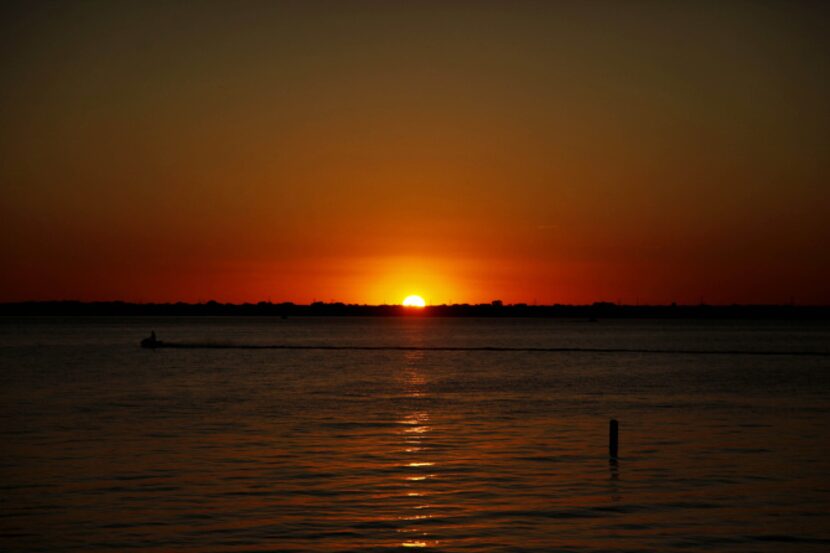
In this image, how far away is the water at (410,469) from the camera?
24.0 m

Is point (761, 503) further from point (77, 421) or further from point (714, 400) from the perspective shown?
point (714, 400)

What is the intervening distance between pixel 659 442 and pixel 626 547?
760 inches

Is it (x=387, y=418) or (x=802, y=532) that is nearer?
(x=802, y=532)

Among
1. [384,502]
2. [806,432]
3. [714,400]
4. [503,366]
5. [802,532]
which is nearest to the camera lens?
[802,532]

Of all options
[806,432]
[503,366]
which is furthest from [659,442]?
[503,366]

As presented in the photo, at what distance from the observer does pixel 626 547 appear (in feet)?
74.6

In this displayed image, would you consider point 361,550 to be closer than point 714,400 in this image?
Yes

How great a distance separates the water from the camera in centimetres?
2403

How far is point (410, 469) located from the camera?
33406mm

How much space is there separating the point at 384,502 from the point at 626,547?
7442mm

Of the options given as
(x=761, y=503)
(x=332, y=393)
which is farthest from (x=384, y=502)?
(x=332, y=393)

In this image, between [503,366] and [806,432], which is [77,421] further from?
[503,366]

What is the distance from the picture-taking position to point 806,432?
45.4 m

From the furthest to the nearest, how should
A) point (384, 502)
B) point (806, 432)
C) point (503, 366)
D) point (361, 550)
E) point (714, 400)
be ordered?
point (503, 366), point (714, 400), point (806, 432), point (384, 502), point (361, 550)
